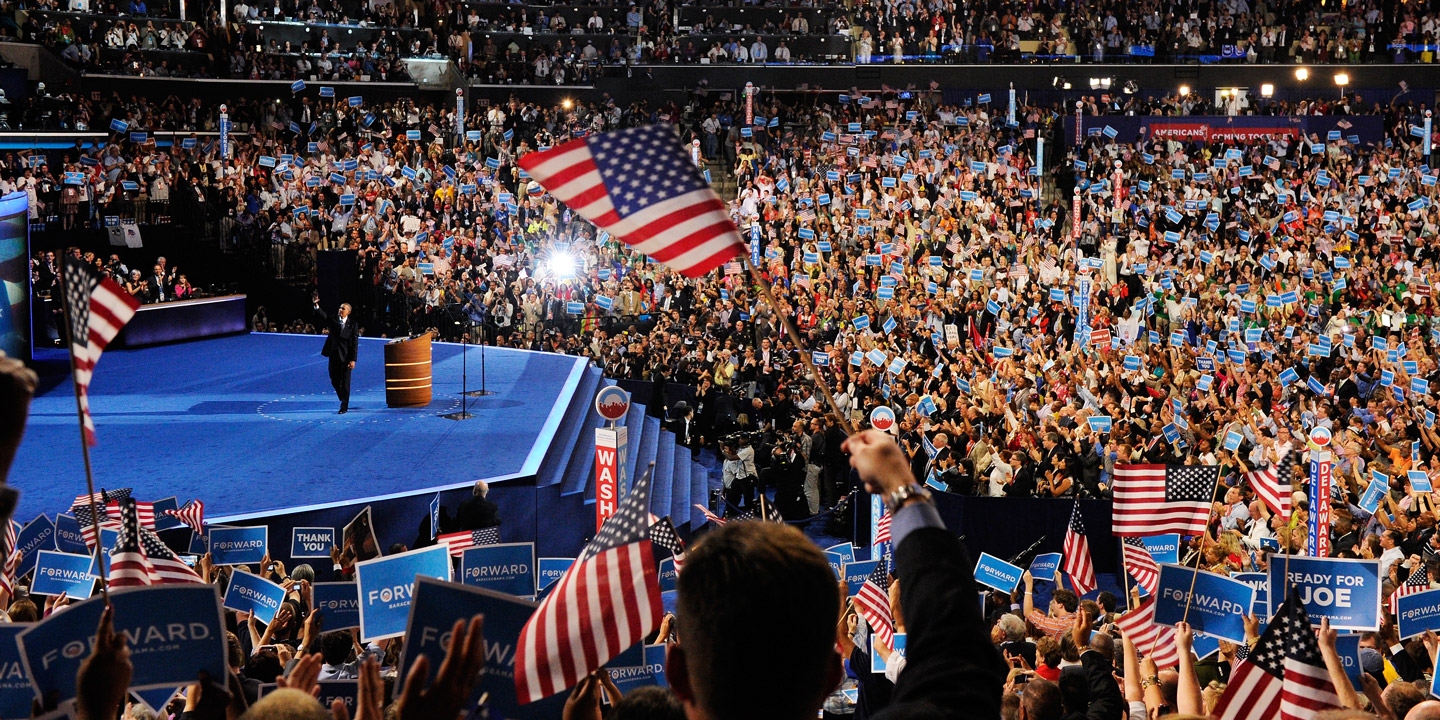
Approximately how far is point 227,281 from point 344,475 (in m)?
14.8

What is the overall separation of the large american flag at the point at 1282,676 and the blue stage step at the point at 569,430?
10025mm

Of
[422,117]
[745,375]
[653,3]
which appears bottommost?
[745,375]

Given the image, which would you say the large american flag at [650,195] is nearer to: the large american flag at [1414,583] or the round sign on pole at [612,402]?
the large american flag at [1414,583]

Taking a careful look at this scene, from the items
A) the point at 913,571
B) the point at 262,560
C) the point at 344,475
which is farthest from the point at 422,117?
the point at 913,571

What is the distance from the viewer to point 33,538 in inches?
405

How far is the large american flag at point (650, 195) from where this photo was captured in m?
4.64

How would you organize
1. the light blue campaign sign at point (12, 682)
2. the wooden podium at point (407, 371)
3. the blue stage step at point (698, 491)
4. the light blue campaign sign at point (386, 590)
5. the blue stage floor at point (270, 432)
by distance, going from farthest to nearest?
1. the wooden podium at point (407, 371)
2. the blue stage step at point (698, 491)
3. the blue stage floor at point (270, 432)
4. the light blue campaign sign at point (386, 590)
5. the light blue campaign sign at point (12, 682)

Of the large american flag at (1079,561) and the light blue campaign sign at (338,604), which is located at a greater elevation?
the light blue campaign sign at (338,604)

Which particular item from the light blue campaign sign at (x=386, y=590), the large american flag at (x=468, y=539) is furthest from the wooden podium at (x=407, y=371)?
the light blue campaign sign at (x=386, y=590)

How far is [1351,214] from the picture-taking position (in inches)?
1129

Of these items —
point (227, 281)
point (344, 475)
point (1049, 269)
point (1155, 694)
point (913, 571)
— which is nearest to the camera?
point (913, 571)

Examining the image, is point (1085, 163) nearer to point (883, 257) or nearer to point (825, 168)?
point (825, 168)

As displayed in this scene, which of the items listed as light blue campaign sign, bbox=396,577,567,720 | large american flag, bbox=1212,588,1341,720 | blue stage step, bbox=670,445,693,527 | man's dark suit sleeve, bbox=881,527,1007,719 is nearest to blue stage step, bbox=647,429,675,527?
blue stage step, bbox=670,445,693,527

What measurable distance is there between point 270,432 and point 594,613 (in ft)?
42.6
